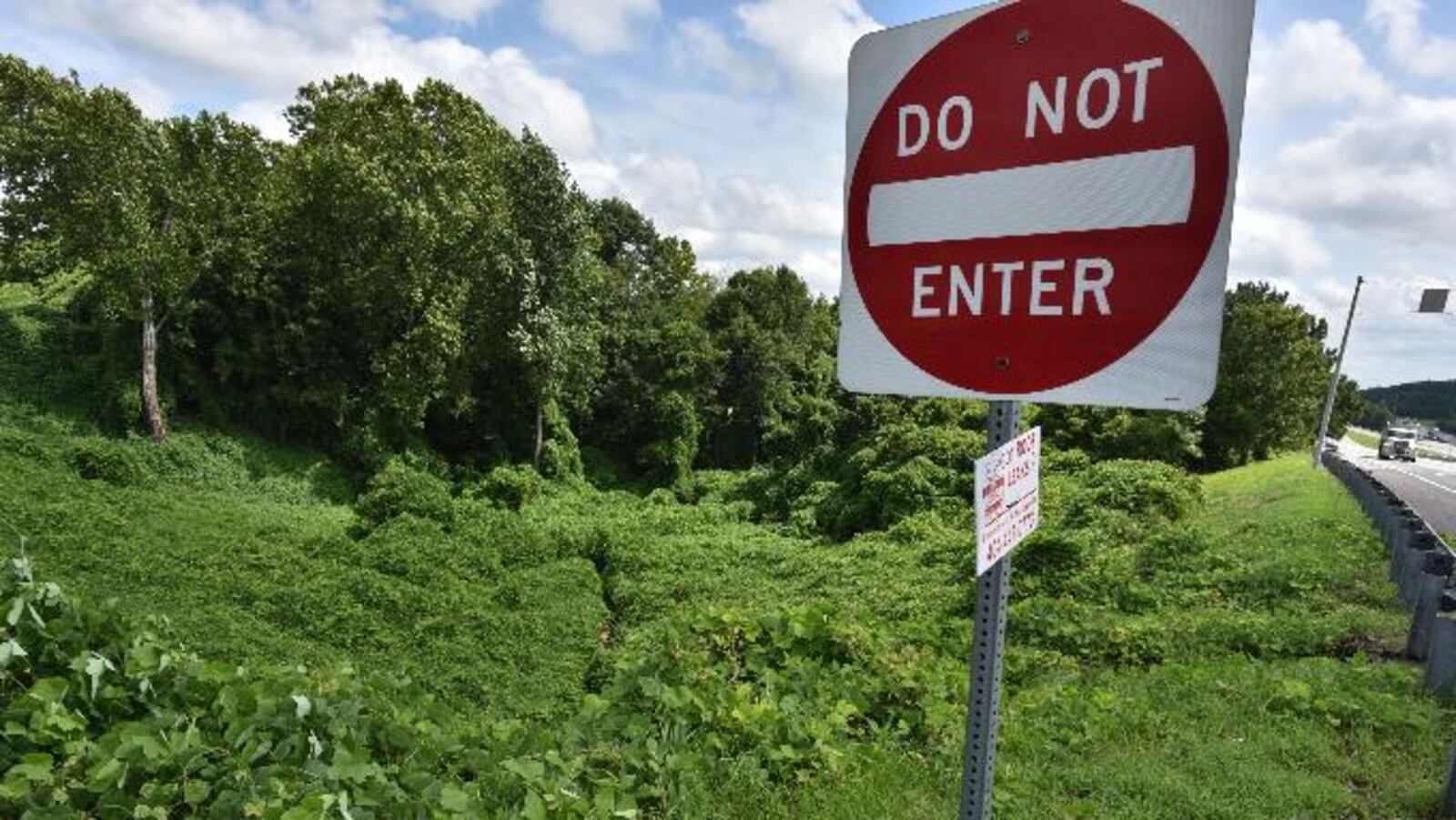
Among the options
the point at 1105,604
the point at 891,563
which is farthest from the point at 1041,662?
the point at 891,563

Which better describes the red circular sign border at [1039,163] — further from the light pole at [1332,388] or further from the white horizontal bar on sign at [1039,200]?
the light pole at [1332,388]

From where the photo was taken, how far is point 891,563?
1396cm

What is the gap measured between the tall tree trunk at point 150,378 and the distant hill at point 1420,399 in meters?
105

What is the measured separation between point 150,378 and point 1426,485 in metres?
30.3

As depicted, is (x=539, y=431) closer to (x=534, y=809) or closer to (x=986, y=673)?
(x=534, y=809)

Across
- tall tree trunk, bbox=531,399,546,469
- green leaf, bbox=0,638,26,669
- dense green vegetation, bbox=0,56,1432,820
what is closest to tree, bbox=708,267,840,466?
dense green vegetation, bbox=0,56,1432,820

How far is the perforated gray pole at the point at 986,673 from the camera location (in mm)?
1336

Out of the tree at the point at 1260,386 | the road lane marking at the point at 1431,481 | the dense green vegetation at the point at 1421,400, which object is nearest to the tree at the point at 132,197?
the tree at the point at 1260,386

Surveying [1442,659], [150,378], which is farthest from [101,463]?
[1442,659]

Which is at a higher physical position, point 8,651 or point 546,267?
point 546,267

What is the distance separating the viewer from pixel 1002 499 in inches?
51.4

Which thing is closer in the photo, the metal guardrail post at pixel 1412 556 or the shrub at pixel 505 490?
the metal guardrail post at pixel 1412 556

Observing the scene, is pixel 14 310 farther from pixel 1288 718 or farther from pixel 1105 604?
pixel 1288 718

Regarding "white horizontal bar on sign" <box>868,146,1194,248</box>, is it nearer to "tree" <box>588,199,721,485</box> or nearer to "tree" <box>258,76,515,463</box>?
"tree" <box>258,76,515,463</box>
